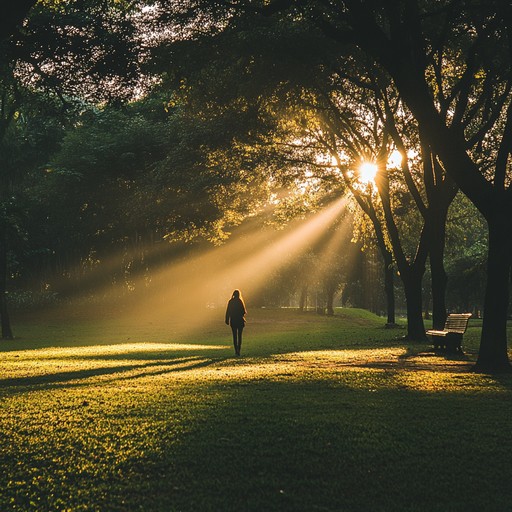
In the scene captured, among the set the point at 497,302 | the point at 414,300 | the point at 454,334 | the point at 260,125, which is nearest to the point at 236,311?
the point at 454,334

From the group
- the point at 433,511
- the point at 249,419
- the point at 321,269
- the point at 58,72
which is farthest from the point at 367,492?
the point at 321,269

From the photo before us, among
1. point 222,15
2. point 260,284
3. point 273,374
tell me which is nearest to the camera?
point 273,374

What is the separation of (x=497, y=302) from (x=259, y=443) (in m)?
8.21

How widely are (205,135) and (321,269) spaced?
37818 mm

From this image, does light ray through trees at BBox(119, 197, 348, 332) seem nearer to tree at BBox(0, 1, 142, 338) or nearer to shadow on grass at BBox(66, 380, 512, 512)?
tree at BBox(0, 1, 142, 338)

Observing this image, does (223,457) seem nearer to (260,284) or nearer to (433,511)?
(433,511)

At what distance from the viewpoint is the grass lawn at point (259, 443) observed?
5.78 metres

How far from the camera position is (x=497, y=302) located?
1317 centimetres

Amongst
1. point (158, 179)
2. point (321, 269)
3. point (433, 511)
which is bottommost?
point (433, 511)

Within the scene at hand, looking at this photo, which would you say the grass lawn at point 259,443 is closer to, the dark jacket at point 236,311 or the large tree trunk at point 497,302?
the large tree trunk at point 497,302

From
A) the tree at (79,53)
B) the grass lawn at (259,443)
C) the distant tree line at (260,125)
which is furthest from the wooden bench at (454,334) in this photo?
the tree at (79,53)

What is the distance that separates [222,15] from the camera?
17203mm

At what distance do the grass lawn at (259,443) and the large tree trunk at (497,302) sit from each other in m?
0.90

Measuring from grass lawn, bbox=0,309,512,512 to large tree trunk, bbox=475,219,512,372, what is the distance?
90 cm
